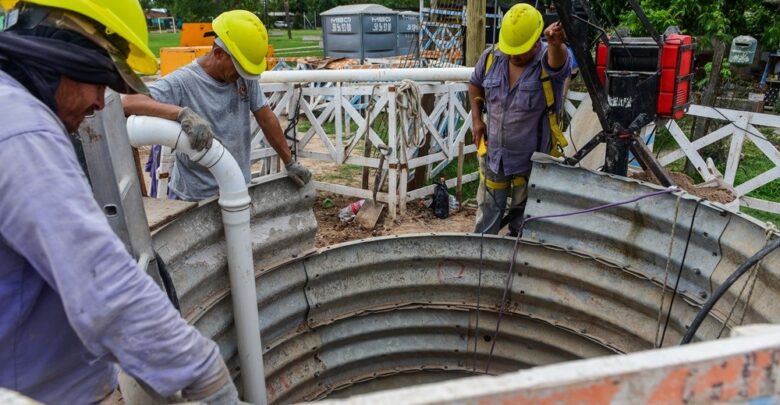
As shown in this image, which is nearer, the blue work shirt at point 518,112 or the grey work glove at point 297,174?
the grey work glove at point 297,174

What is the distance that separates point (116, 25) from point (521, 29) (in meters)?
2.98

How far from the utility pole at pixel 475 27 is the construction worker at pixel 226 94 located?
439 cm

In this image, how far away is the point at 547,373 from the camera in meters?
0.94

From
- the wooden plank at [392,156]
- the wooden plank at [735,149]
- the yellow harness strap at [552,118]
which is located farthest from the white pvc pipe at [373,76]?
the wooden plank at [735,149]

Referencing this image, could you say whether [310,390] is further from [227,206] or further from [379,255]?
[227,206]

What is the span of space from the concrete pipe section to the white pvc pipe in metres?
3.49

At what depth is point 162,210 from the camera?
2.28 meters

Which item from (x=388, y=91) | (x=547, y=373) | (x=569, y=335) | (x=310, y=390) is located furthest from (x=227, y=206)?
(x=388, y=91)

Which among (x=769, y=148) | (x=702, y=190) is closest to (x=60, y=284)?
(x=702, y=190)

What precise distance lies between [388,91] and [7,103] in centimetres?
502

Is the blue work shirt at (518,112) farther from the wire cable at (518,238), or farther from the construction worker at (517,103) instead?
the wire cable at (518,238)

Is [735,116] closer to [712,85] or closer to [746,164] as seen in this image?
[712,85]

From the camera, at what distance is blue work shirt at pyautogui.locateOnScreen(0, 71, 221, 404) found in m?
1.06

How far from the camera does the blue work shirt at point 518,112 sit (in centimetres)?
389
